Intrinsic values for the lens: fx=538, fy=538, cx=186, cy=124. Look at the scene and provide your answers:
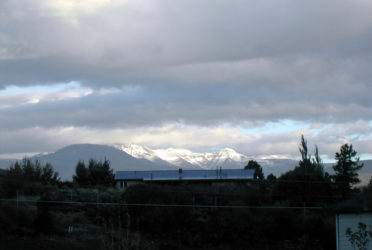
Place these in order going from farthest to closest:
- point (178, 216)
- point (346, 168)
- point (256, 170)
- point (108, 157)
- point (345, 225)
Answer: point (108, 157) < point (256, 170) < point (346, 168) < point (178, 216) < point (345, 225)

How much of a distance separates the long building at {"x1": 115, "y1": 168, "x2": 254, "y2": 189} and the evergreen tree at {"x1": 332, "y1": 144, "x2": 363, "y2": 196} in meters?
12.0

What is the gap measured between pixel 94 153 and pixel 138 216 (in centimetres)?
15402

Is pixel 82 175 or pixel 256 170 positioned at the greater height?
pixel 256 170

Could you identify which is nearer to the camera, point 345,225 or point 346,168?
point 345,225

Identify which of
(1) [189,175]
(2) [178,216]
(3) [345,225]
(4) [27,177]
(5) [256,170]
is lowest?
(2) [178,216]

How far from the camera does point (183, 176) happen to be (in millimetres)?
71812

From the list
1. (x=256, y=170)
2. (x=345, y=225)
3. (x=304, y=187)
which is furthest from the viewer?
(x=256, y=170)

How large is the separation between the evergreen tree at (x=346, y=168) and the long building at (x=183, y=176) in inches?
471

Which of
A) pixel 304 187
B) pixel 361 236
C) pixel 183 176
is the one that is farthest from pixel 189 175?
pixel 361 236

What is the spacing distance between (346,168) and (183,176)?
830 inches

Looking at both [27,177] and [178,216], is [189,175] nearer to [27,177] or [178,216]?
[27,177]

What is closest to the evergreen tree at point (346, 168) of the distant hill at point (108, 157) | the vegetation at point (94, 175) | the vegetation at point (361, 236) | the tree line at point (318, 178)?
the tree line at point (318, 178)

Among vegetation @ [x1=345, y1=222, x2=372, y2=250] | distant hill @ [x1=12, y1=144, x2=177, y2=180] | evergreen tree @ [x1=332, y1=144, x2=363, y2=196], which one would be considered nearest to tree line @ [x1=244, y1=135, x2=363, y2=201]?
evergreen tree @ [x1=332, y1=144, x2=363, y2=196]

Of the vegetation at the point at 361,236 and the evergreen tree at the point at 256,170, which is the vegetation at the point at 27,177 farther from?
the vegetation at the point at 361,236
